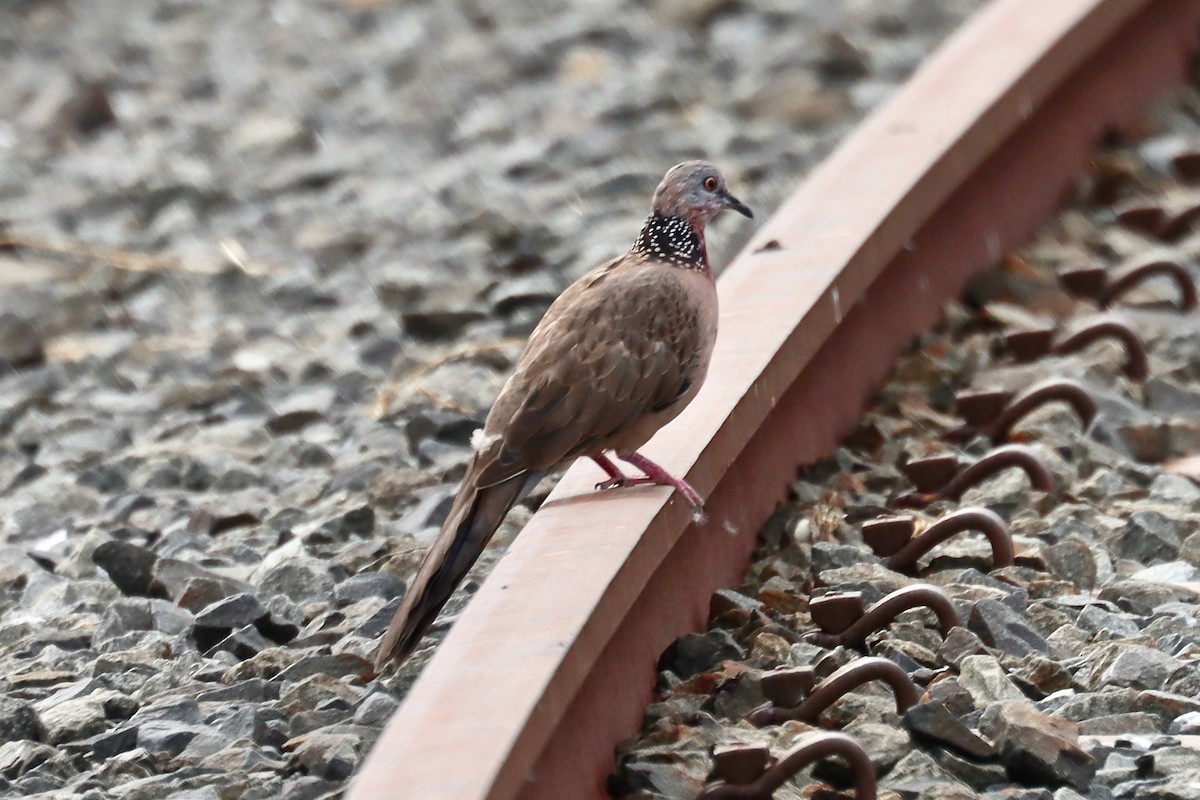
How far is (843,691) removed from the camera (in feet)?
11.3

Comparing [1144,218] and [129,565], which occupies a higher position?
[1144,218]

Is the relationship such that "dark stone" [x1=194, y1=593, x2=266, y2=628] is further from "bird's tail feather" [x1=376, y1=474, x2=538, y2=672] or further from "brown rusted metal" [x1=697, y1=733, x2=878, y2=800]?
"brown rusted metal" [x1=697, y1=733, x2=878, y2=800]

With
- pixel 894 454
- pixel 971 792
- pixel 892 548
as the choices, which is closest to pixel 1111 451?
pixel 894 454

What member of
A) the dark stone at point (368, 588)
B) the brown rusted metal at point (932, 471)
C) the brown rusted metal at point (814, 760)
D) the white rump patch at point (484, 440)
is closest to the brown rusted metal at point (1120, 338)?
the brown rusted metal at point (932, 471)

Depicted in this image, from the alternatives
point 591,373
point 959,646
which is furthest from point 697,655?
point 591,373

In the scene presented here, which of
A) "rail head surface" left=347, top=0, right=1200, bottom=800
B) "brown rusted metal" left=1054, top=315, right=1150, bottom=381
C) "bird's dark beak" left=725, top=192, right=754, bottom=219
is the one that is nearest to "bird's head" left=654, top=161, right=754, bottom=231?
"bird's dark beak" left=725, top=192, right=754, bottom=219

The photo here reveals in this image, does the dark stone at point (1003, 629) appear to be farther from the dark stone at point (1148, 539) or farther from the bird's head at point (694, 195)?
the bird's head at point (694, 195)

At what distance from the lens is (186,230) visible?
25.8 ft

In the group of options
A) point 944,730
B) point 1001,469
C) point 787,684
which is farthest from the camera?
point 1001,469

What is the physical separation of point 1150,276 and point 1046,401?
1175mm

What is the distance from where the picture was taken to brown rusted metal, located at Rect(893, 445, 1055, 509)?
15.3 feet

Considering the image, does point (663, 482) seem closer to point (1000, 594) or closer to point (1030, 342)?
point (1000, 594)

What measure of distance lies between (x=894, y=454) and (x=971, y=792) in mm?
1998

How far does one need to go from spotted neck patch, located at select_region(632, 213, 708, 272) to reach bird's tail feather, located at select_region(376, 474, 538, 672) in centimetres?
75
